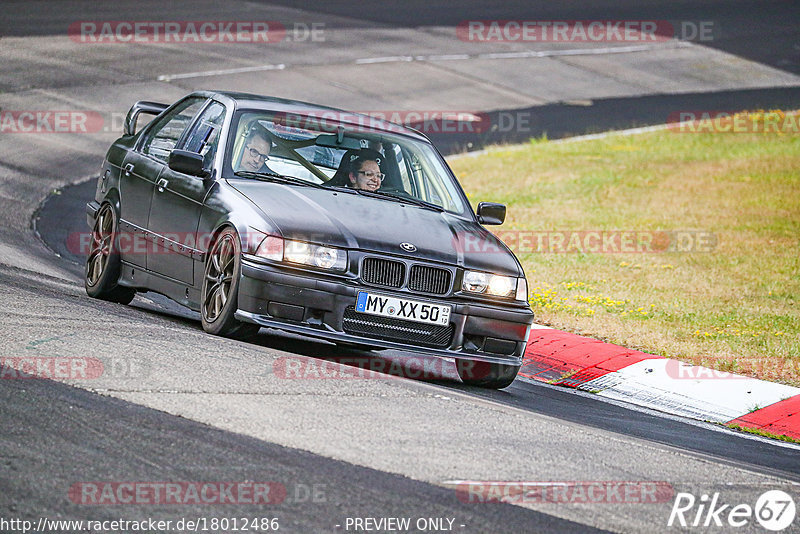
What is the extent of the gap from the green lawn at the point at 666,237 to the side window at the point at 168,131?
3639 millimetres

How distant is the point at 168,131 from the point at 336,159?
5.27 ft

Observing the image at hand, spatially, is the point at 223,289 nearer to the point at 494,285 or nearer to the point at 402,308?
the point at 402,308

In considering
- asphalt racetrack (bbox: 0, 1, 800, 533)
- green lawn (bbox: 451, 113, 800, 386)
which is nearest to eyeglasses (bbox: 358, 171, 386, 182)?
asphalt racetrack (bbox: 0, 1, 800, 533)

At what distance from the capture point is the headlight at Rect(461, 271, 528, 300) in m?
7.66

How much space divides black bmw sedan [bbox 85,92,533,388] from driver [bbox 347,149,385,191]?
10 millimetres

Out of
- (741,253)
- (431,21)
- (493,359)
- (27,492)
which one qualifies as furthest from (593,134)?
(27,492)

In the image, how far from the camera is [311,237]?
24.1ft

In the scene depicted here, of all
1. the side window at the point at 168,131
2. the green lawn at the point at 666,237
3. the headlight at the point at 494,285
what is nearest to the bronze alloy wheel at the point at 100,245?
the side window at the point at 168,131

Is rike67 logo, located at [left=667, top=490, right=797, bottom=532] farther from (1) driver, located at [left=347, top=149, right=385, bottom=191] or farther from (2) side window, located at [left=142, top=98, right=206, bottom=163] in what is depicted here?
(2) side window, located at [left=142, top=98, right=206, bottom=163]

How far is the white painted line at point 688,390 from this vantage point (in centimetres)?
880

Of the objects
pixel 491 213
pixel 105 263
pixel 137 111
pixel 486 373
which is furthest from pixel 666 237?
pixel 105 263

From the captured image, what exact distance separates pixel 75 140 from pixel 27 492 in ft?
47.8

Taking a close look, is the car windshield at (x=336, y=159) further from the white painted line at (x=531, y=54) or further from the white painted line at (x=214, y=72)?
the white painted line at (x=531, y=54)

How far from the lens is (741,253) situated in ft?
47.7
